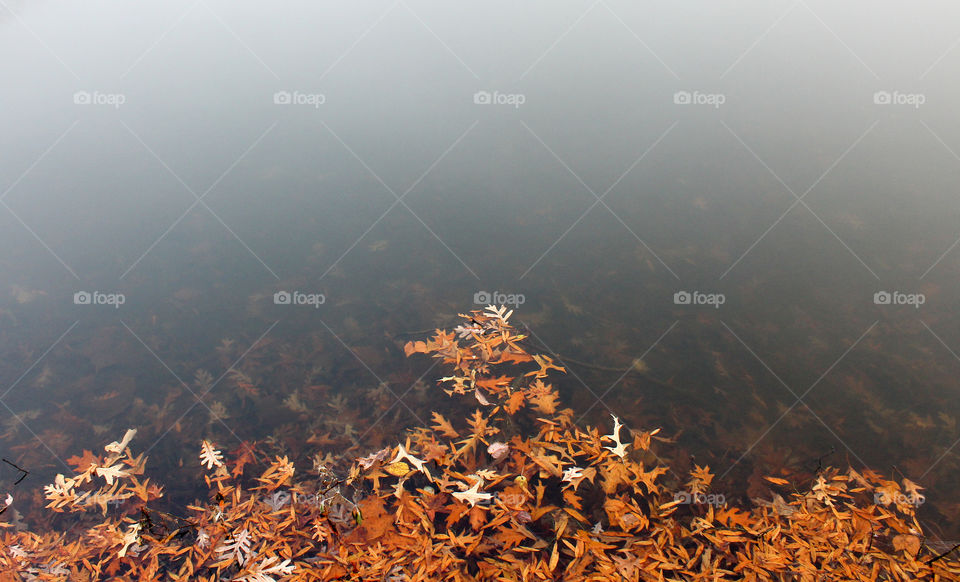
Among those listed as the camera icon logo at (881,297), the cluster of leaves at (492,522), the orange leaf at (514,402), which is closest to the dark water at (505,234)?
the camera icon logo at (881,297)

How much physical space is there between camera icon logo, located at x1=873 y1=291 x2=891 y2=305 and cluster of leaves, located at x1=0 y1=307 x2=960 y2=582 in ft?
4.25

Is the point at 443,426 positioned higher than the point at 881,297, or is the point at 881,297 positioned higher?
the point at 881,297

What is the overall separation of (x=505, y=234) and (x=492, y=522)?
88.2 inches

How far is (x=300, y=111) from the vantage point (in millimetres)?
5688

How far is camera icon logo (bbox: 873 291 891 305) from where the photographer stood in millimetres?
3453

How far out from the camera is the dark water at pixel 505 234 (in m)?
3.10

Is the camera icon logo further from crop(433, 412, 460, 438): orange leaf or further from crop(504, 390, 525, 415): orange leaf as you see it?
crop(433, 412, 460, 438): orange leaf

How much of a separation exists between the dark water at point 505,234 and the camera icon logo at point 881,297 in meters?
0.02

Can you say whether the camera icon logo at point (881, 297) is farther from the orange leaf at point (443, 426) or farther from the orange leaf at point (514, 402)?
the orange leaf at point (443, 426)

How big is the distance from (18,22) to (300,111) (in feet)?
20.4

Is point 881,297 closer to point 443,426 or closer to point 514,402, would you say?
point 514,402

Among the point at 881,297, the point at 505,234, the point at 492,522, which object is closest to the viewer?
the point at 492,522

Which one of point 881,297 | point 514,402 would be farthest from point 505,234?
point 881,297

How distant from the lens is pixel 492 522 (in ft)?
8.49
